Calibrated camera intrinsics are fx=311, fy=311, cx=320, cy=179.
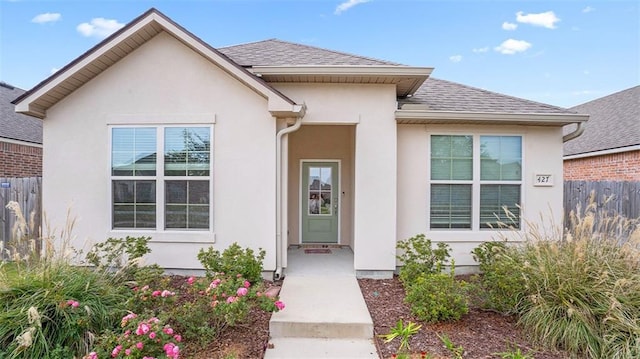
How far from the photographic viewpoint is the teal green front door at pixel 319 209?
855 centimetres

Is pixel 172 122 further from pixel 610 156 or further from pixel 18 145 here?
pixel 610 156

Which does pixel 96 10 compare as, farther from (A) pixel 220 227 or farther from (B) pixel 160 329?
(B) pixel 160 329

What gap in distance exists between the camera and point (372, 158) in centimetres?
604

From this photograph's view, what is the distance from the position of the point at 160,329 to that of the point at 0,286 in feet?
6.61

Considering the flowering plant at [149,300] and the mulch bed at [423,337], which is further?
the flowering plant at [149,300]

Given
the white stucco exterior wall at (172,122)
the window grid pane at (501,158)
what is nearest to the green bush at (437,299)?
the white stucco exterior wall at (172,122)

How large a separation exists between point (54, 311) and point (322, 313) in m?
3.15

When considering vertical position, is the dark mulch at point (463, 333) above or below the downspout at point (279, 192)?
below

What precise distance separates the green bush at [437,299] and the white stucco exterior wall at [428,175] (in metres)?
1.96

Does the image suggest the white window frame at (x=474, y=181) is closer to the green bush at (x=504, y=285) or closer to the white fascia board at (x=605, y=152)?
the green bush at (x=504, y=285)

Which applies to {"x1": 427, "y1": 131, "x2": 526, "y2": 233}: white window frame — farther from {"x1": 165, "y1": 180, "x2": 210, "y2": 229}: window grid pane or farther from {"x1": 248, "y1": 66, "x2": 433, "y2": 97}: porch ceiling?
{"x1": 165, "y1": 180, "x2": 210, "y2": 229}: window grid pane

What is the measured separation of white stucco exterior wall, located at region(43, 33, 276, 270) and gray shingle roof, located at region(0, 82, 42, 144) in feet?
23.4

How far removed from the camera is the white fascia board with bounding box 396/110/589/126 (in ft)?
19.4

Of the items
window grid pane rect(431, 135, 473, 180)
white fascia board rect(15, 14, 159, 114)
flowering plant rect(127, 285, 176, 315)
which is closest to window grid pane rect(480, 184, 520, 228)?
window grid pane rect(431, 135, 473, 180)
